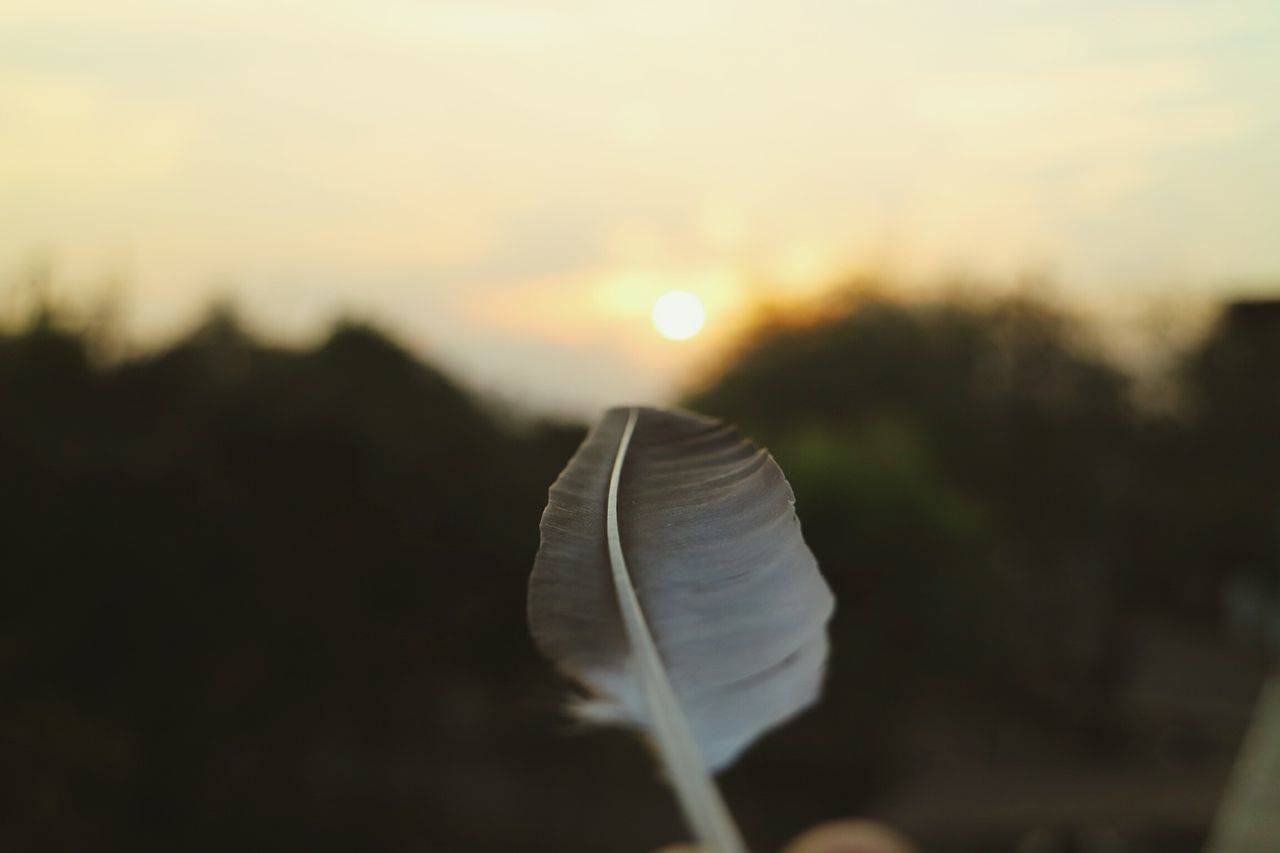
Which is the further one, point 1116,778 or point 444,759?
point 1116,778

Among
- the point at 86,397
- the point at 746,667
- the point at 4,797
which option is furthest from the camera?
the point at 86,397

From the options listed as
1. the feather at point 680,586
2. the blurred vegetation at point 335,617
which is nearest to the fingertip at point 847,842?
the feather at point 680,586

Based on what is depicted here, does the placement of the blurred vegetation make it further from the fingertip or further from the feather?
the feather

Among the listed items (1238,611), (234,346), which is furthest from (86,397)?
(1238,611)

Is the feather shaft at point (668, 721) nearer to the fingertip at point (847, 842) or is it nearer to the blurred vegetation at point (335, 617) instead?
the fingertip at point (847, 842)

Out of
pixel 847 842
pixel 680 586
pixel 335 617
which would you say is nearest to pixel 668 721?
pixel 680 586

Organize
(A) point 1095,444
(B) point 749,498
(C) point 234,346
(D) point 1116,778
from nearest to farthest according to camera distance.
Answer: (B) point 749,498, (C) point 234,346, (D) point 1116,778, (A) point 1095,444

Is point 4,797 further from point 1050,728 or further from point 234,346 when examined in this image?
point 1050,728
